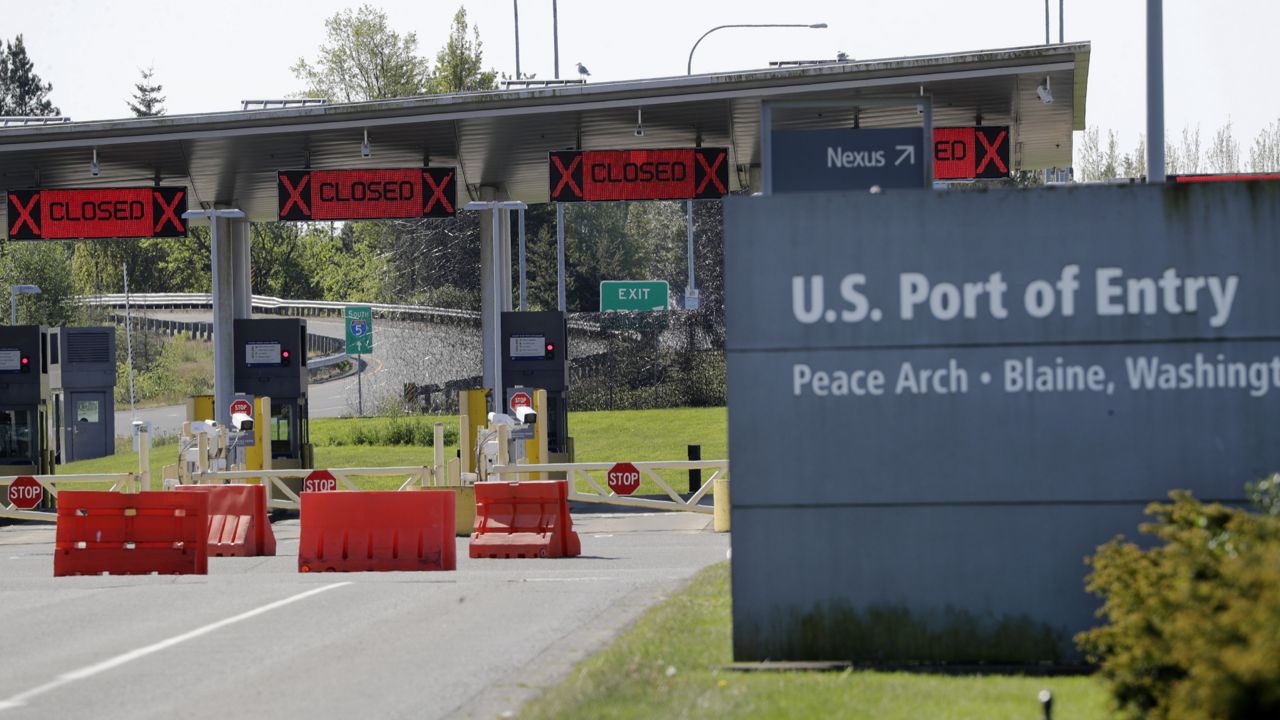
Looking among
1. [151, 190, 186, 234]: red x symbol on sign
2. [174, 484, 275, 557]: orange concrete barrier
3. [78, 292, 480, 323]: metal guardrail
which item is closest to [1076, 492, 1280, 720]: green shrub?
[174, 484, 275, 557]: orange concrete barrier

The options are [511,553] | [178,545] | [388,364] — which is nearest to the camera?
[178,545]

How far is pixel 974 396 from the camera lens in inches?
359

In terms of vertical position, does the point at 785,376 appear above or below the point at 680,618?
above

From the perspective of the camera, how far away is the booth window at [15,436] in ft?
99.3

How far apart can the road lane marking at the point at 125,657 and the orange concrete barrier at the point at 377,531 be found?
127 inches

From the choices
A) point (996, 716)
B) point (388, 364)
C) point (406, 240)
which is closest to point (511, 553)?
point (996, 716)

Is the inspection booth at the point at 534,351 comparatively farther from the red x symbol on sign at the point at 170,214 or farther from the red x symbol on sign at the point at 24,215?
the red x symbol on sign at the point at 24,215

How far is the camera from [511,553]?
19.3 meters

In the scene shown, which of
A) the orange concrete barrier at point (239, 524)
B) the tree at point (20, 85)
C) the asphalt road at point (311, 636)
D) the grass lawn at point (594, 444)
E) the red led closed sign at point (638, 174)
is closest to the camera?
the asphalt road at point (311, 636)

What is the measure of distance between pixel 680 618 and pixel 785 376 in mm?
3116

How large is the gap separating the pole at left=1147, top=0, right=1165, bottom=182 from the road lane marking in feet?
24.5

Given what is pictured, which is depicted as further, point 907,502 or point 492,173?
point 492,173

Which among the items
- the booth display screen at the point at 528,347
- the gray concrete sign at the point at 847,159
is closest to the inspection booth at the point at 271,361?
the booth display screen at the point at 528,347

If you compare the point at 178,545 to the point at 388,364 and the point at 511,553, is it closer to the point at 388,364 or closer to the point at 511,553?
the point at 511,553
